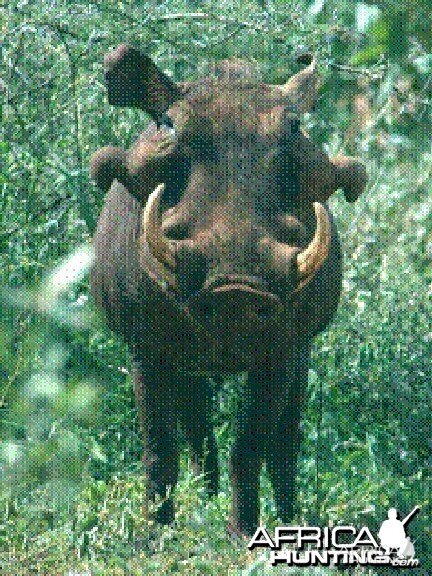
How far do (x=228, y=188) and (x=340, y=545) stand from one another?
1199 mm

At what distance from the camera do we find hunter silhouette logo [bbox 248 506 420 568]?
434 cm

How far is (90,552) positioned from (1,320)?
2654 millimetres

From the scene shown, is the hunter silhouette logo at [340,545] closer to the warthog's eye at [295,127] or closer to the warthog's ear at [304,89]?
the warthog's eye at [295,127]

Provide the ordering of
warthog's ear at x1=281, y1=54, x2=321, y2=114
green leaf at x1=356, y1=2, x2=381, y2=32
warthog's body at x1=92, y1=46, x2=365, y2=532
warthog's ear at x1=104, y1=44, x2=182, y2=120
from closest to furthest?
green leaf at x1=356, y1=2, x2=381, y2=32
warthog's body at x1=92, y1=46, x2=365, y2=532
warthog's ear at x1=104, y1=44, x2=182, y2=120
warthog's ear at x1=281, y1=54, x2=321, y2=114

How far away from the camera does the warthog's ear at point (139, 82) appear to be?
16.1 feet

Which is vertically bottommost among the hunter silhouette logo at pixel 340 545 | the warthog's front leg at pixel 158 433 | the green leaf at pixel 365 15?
the hunter silhouette logo at pixel 340 545

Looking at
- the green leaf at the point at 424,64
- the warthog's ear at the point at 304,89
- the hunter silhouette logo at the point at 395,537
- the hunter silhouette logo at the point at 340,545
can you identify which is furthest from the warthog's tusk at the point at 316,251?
the hunter silhouette logo at the point at 395,537

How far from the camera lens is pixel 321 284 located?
4988 mm

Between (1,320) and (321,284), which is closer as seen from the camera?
(1,320)

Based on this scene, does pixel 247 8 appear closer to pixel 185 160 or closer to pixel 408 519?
pixel 185 160

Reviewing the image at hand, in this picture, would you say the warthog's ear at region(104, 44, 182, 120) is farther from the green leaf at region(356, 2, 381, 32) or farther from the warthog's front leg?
the green leaf at region(356, 2, 381, 32)

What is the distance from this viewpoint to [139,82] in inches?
196

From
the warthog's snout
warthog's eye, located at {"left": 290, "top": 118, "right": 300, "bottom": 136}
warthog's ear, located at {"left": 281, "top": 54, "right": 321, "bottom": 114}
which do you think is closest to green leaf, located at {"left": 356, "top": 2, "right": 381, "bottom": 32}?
the warthog's snout

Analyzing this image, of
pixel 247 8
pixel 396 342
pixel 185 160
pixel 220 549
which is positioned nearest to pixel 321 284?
pixel 185 160
